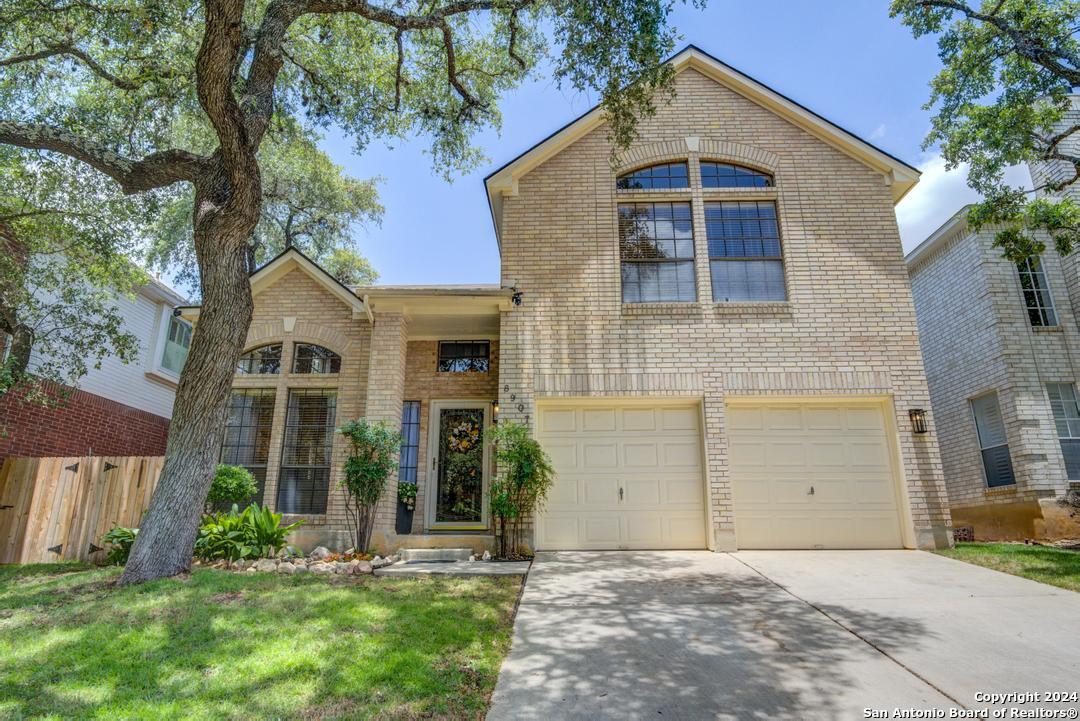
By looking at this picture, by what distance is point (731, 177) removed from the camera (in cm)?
1012

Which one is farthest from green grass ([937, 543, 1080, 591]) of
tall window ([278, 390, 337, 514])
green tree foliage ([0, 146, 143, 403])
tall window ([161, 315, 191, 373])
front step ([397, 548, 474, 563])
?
tall window ([161, 315, 191, 373])

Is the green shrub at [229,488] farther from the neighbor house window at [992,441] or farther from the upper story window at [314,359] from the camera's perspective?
the neighbor house window at [992,441]

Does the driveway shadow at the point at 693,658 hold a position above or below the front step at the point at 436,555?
below

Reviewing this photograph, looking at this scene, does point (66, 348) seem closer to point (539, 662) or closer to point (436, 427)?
point (436, 427)

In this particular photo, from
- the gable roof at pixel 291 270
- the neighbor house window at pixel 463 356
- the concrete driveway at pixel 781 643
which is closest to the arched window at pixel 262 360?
the gable roof at pixel 291 270

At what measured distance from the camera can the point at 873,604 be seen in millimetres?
5129

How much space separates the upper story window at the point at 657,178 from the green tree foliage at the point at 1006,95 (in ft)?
14.2

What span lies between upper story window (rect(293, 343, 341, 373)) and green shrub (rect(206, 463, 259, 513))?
2032 mm

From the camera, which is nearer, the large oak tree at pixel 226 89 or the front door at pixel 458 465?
the large oak tree at pixel 226 89

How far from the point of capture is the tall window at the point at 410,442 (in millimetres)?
10062

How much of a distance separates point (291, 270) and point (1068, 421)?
14776 millimetres

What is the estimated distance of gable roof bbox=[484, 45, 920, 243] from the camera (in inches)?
386

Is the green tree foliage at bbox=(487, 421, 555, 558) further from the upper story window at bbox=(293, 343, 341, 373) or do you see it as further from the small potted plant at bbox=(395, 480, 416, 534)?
the upper story window at bbox=(293, 343, 341, 373)

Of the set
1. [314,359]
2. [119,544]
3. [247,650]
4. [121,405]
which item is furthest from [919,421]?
[121,405]
